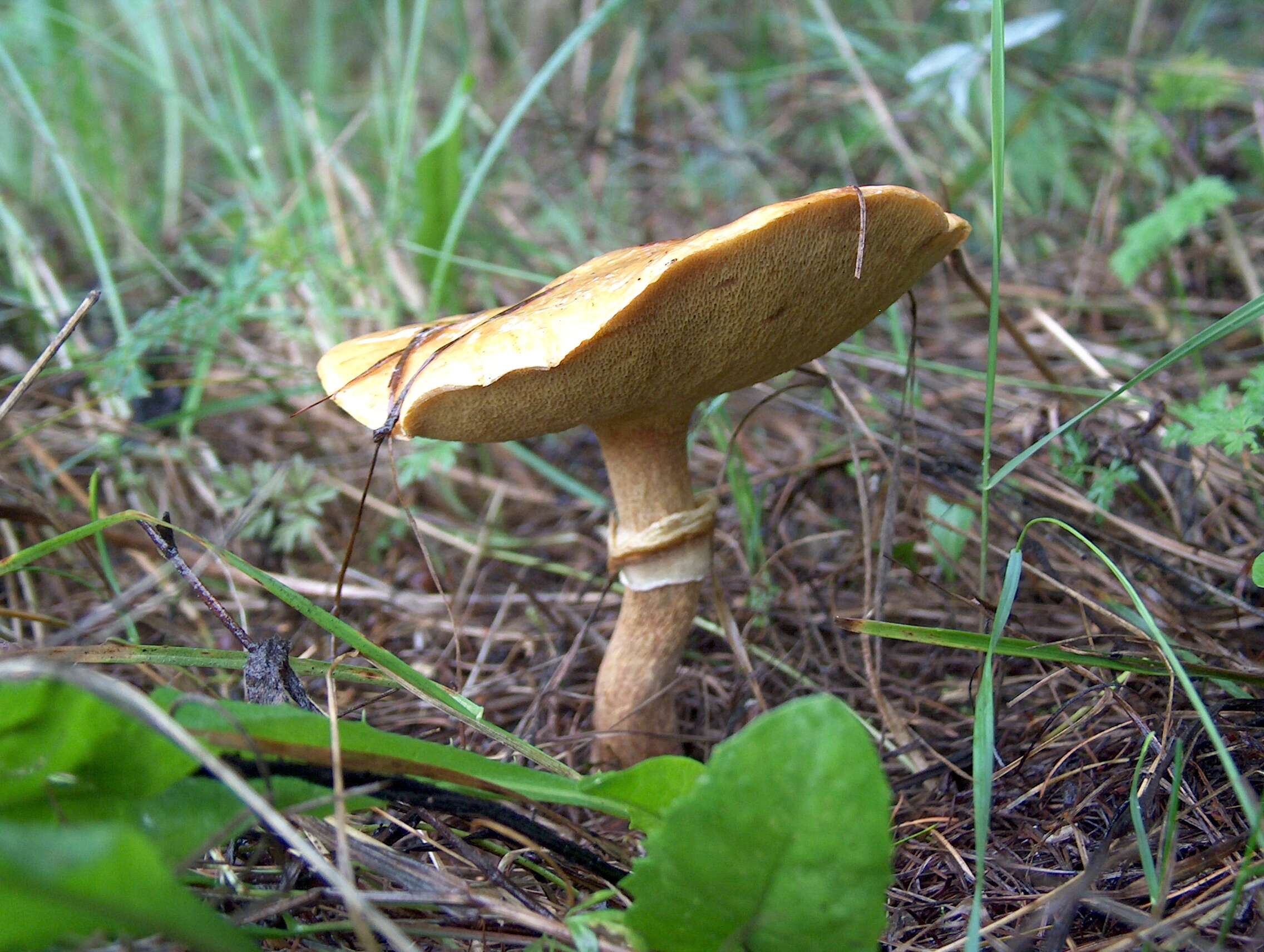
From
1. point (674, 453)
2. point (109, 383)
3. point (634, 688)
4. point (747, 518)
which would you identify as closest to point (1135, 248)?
point (747, 518)

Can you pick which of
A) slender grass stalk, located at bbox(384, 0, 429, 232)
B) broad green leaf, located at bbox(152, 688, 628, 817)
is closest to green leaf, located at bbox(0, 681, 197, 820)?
broad green leaf, located at bbox(152, 688, 628, 817)

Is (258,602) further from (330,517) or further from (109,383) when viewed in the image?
(109,383)

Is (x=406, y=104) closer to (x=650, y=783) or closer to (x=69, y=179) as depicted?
(x=69, y=179)

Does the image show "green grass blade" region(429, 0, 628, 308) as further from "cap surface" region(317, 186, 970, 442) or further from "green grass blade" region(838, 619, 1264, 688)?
"green grass blade" region(838, 619, 1264, 688)

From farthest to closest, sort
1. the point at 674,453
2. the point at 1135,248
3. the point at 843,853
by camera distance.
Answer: the point at 1135,248, the point at 674,453, the point at 843,853

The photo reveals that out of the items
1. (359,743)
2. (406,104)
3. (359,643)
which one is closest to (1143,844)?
(359,743)
